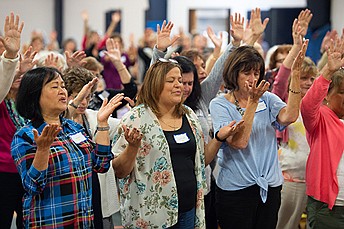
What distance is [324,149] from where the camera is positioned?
319 cm

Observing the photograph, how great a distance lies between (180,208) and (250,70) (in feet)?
2.71

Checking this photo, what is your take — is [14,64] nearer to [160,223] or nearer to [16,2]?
[160,223]

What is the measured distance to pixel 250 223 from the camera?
3.05 metres

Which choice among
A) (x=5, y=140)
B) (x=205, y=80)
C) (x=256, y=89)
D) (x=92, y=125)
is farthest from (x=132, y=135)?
(x=205, y=80)

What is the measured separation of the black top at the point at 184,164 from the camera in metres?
2.85

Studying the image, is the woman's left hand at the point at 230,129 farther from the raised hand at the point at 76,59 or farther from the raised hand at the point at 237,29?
the raised hand at the point at 76,59

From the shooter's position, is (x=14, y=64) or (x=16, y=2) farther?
(x=16, y=2)

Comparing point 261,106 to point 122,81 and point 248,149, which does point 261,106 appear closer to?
point 248,149

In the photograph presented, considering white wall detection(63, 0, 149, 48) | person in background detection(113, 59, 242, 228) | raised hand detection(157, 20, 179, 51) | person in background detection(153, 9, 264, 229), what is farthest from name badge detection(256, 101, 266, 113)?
white wall detection(63, 0, 149, 48)

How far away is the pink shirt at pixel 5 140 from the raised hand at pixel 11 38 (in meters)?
0.55

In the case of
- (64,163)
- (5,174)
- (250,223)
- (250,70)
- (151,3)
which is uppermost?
(151,3)

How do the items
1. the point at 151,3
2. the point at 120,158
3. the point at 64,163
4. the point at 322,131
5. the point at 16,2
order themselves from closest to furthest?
the point at 64,163 < the point at 120,158 < the point at 322,131 < the point at 151,3 < the point at 16,2

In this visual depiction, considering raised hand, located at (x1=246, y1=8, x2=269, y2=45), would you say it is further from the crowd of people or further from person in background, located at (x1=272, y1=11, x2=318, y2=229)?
the crowd of people

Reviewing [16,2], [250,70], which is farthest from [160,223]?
[16,2]
